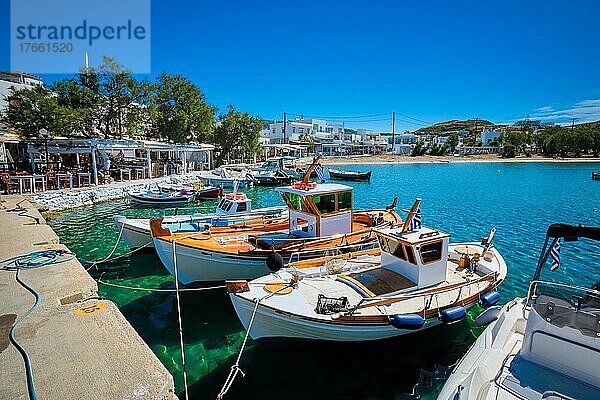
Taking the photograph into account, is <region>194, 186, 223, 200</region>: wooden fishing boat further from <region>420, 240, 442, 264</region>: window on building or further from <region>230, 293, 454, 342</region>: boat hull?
<region>420, 240, 442, 264</region>: window on building

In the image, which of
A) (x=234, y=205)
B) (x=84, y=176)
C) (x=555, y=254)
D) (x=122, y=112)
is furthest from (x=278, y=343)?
(x=122, y=112)

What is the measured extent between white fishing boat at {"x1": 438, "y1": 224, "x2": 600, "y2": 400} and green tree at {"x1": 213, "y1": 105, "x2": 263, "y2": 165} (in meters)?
55.9

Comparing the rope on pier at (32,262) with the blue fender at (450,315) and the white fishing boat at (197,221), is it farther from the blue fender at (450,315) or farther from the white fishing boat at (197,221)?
the blue fender at (450,315)

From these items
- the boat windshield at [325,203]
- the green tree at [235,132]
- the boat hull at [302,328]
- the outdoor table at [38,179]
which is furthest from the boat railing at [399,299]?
the green tree at [235,132]

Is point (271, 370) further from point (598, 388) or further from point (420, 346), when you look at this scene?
point (598, 388)

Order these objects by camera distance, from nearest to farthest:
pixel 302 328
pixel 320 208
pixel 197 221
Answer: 1. pixel 302 328
2. pixel 320 208
3. pixel 197 221

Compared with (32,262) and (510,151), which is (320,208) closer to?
(32,262)

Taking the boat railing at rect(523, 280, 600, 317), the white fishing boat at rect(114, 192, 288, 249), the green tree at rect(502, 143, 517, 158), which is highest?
the green tree at rect(502, 143, 517, 158)

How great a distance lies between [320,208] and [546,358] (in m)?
8.09

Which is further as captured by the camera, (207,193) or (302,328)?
(207,193)

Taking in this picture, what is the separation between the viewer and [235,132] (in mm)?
58562

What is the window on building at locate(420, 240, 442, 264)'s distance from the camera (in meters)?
8.67

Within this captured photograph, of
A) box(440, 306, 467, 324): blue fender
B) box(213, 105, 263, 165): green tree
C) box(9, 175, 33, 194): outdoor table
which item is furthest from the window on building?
box(213, 105, 263, 165): green tree

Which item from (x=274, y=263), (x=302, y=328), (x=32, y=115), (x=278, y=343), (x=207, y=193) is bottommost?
(x=278, y=343)
